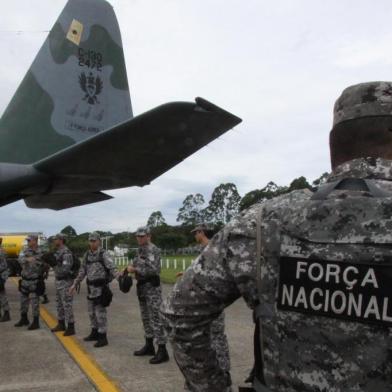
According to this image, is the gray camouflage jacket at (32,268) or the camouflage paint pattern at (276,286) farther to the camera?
the gray camouflage jacket at (32,268)

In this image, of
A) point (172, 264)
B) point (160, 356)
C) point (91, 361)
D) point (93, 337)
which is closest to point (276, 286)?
point (160, 356)

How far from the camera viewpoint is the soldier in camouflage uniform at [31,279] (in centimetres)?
799

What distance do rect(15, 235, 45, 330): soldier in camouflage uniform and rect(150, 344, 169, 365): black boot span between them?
3.38 meters

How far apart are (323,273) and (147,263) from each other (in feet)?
15.6

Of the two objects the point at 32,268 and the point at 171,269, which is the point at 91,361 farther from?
the point at 171,269

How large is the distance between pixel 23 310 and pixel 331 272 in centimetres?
795

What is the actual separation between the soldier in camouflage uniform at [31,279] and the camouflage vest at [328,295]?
723cm

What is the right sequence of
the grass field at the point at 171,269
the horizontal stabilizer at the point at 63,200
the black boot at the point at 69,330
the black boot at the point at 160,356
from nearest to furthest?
the black boot at the point at 160,356
the black boot at the point at 69,330
the horizontal stabilizer at the point at 63,200
the grass field at the point at 171,269

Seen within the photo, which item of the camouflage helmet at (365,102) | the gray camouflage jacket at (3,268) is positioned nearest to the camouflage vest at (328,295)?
the camouflage helmet at (365,102)

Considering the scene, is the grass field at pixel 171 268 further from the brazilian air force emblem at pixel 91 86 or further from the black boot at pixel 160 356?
the black boot at pixel 160 356

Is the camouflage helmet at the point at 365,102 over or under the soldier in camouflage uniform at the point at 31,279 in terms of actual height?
over

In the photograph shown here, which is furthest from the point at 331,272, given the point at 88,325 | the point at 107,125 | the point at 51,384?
the point at 107,125

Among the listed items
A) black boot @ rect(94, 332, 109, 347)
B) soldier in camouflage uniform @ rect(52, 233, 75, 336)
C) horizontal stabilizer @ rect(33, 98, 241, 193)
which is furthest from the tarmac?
horizontal stabilizer @ rect(33, 98, 241, 193)

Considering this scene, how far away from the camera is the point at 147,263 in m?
5.98
